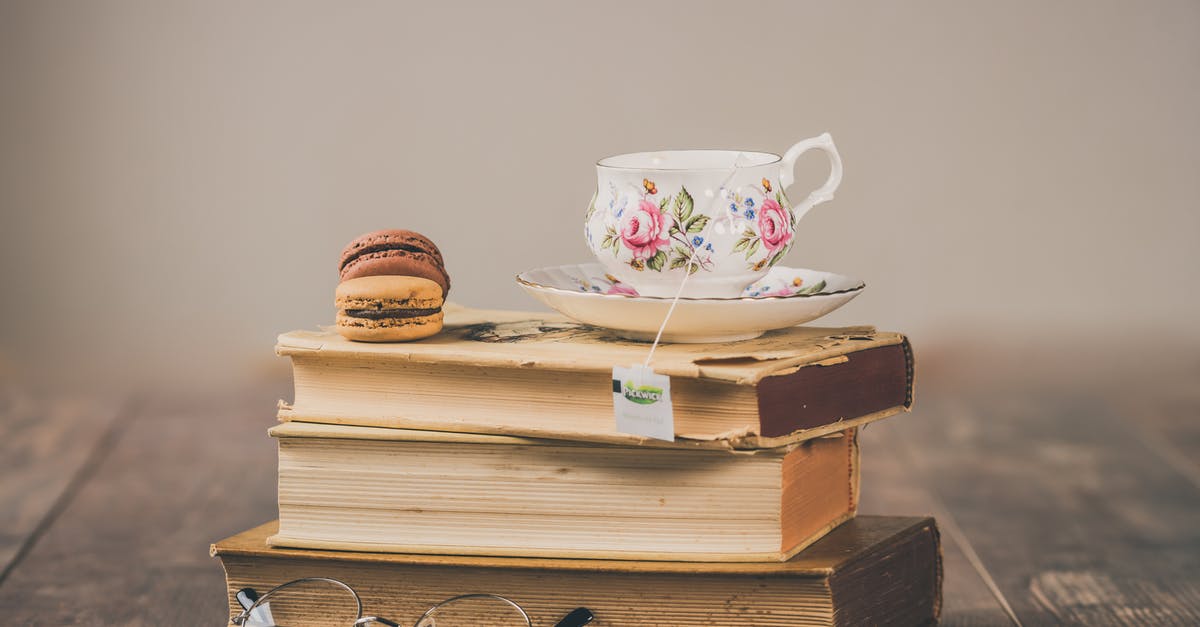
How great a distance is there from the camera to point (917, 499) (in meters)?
1.69

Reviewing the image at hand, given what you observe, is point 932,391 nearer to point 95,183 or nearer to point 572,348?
point 572,348

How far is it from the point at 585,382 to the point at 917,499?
82 centimetres

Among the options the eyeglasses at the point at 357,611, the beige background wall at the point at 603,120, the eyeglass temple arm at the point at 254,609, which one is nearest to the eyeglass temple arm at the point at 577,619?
the eyeglasses at the point at 357,611

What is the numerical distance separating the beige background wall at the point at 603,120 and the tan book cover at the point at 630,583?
3.43 feet

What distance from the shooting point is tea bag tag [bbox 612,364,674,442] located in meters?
0.96

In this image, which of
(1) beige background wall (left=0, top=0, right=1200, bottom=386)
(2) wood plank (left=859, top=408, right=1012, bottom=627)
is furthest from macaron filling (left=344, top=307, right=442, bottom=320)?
(1) beige background wall (left=0, top=0, right=1200, bottom=386)

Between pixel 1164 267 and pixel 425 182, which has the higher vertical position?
pixel 425 182

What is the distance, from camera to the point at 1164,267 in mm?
2232

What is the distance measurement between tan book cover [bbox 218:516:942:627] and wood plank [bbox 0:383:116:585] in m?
0.45

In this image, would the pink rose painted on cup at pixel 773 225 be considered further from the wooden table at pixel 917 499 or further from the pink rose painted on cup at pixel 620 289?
the wooden table at pixel 917 499

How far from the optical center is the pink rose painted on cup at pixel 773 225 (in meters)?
1.08

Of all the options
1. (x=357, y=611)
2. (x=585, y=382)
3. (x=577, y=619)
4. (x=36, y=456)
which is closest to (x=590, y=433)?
(x=585, y=382)

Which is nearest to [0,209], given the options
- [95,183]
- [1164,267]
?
[95,183]

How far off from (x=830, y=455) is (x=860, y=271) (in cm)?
107
